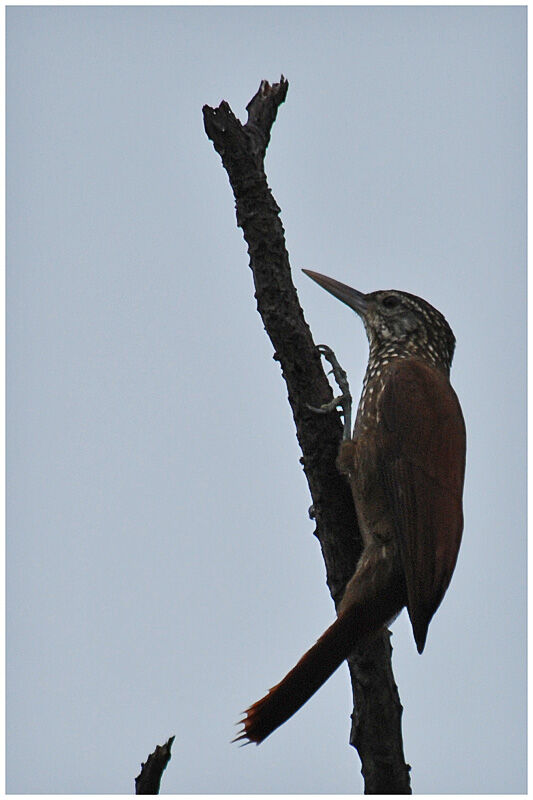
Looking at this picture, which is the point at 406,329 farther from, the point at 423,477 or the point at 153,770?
the point at 153,770

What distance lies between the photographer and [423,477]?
4398mm

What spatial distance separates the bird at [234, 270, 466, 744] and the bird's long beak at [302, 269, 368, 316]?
0.45 m

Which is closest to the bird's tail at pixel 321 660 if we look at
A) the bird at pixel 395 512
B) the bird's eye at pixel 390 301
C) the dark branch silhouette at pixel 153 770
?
the bird at pixel 395 512

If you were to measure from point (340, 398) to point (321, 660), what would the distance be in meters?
1.15

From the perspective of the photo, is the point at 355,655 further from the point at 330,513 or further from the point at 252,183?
the point at 252,183

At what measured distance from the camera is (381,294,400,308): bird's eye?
17.4 ft

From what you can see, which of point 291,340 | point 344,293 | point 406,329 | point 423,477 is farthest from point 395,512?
point 344,293

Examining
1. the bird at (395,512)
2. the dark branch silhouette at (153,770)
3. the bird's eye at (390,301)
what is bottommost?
the dark branch silhouette at (153,770)

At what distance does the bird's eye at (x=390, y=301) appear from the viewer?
5.30 metres

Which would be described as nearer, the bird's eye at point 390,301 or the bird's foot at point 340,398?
the bird's foot at point 340,398

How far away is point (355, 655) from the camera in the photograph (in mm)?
4035

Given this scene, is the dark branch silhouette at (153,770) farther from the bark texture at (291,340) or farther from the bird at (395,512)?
the bark texture at (291,340)

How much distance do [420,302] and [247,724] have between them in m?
2.48

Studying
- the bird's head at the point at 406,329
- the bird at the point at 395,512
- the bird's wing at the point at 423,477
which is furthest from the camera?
the bird's head at the point at 406,329
